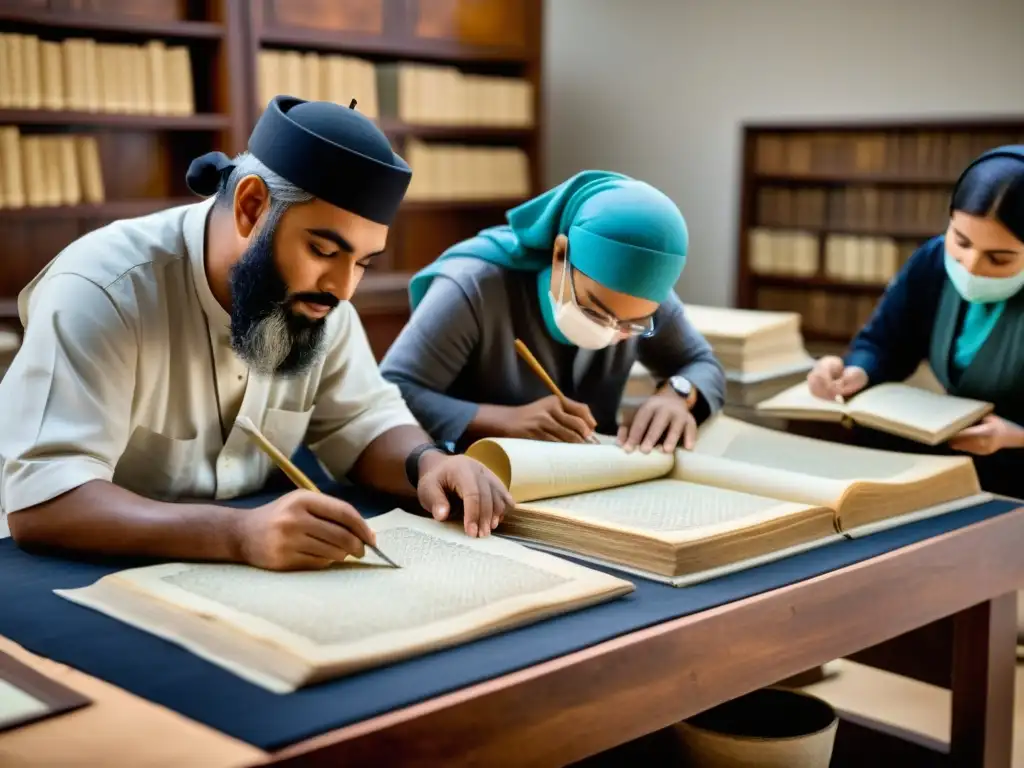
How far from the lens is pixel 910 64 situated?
→ 5.89 meters

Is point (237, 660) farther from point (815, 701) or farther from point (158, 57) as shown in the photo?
point (158, 57)

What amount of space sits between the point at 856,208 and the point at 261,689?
5.64 m

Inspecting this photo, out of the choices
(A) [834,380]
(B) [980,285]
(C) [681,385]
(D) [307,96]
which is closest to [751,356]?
(A) [834,380]

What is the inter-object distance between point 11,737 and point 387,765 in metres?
0.31

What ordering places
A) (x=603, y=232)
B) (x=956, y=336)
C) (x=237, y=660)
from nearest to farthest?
(x=237, y=660), (x=603, y=232), (x=956, y=336)

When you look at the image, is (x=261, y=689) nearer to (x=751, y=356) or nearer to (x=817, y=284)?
(x=751, y=356)

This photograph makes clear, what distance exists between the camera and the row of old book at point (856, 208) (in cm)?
594

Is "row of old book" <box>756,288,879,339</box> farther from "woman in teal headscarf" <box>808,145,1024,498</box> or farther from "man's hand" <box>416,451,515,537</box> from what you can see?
"man's hand" <box>416,451,515,537</box>

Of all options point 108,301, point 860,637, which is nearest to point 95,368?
point 108,301

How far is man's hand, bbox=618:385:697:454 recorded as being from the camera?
6.10 feet

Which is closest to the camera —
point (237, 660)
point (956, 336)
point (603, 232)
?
point (237, 660)

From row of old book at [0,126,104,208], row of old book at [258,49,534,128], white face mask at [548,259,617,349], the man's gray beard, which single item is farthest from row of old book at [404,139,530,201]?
the man's gray beard

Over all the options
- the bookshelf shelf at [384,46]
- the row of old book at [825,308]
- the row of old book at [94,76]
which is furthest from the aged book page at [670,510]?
the row of old book at [825,308]

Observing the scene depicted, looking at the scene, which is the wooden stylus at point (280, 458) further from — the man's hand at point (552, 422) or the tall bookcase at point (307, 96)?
the tall bookcase at point (307, 96)
